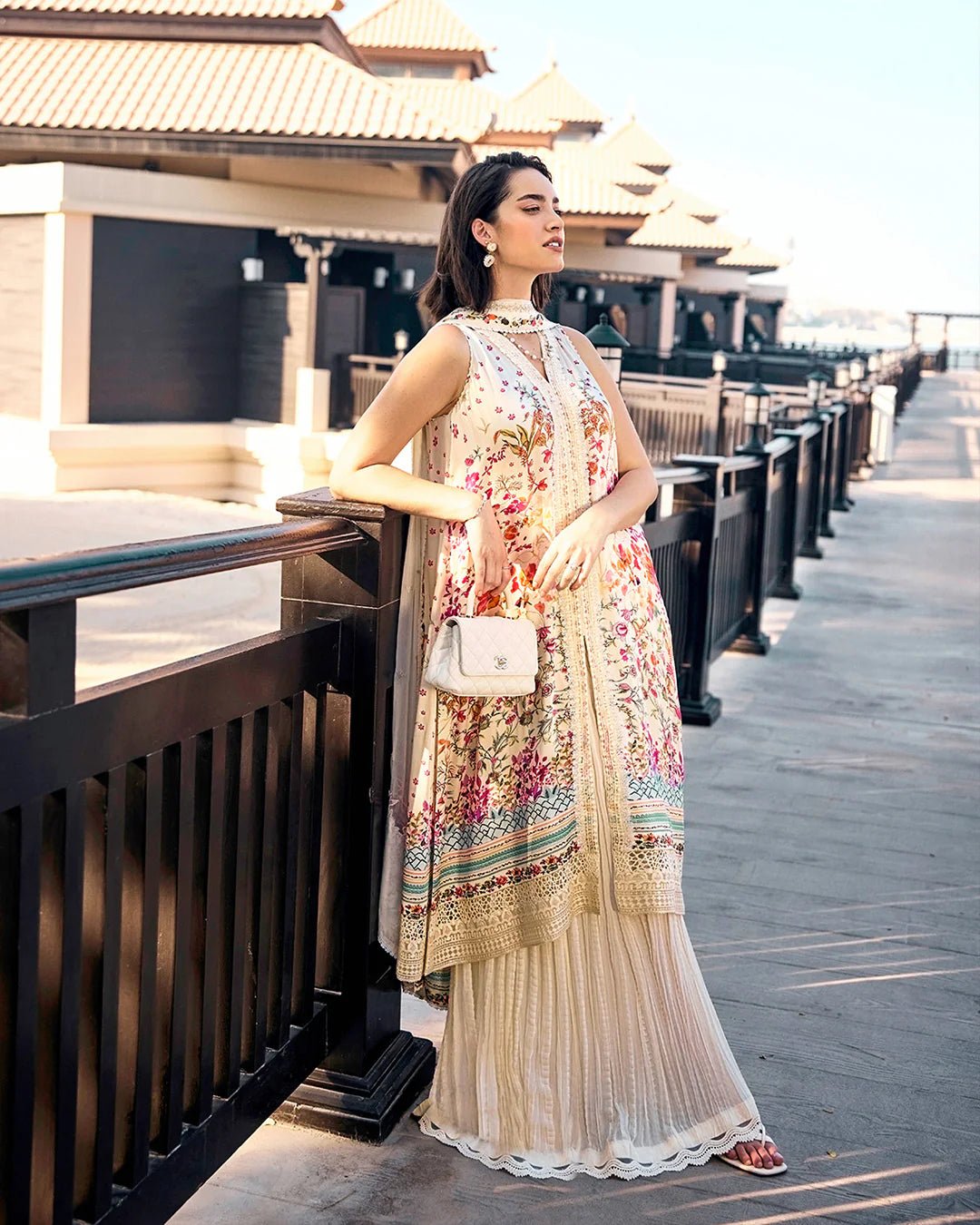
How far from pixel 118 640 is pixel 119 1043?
7.85 meters

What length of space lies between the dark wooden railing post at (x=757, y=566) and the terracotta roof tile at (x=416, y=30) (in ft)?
85.0

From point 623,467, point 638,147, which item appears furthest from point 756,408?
point 638,147

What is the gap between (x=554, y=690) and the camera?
9.60ft

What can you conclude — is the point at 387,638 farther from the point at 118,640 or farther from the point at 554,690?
the point at 118,640

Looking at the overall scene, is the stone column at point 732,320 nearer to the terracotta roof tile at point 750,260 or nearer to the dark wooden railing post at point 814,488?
the terracotta roof tile at point 750,260

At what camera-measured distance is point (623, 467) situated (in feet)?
10.5

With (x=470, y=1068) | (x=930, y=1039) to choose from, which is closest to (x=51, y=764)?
(x=470, y=1068)

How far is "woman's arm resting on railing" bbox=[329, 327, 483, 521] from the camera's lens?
288 centimetres

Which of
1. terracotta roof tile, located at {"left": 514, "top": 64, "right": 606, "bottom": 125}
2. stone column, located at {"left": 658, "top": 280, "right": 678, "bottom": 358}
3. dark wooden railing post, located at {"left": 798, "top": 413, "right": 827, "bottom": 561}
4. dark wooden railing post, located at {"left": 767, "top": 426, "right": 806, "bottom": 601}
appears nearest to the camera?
dark wooden railing post, located at {"left": 767, "top": 426, "right": 806, "bottom": 601}

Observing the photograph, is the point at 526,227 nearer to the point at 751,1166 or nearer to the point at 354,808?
the point at 354,808

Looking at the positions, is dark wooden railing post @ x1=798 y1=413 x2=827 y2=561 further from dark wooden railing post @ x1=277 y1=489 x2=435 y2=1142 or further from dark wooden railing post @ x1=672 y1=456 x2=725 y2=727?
dark wooden railing post @ x1=277 y1=489 x2=435 y2=1142

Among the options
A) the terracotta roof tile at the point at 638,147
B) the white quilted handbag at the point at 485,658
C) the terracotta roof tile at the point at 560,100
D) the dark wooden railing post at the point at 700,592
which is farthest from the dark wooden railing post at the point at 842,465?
the terracotta roof tile at the point at 638,147

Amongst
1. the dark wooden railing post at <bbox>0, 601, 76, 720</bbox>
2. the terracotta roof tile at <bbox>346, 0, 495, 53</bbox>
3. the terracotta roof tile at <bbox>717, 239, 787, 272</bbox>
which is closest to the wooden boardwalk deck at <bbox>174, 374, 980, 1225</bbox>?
the dark wooden railing post at <bbox>0, 601, 76, 720</bbox>

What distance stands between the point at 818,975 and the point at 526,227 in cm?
214
